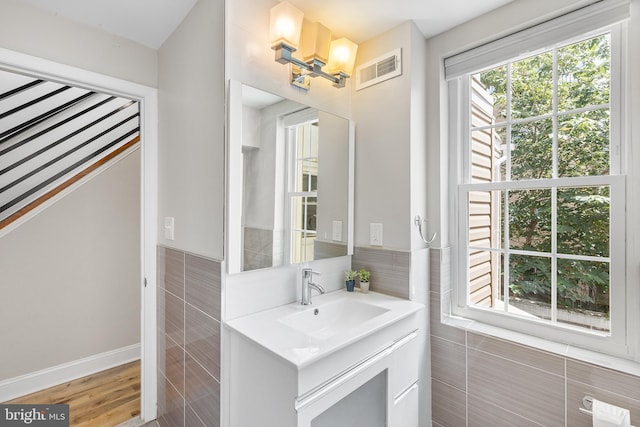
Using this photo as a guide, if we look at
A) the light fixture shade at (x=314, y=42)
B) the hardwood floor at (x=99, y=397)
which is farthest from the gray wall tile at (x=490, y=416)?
the hardwood floor at (x=99, y=397)

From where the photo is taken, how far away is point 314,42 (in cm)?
156

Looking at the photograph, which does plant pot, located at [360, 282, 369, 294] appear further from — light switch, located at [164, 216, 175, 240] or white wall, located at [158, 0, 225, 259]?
light switch, located at [164, 216, 175, 240]

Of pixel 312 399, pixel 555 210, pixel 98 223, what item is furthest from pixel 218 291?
pixel 98 223

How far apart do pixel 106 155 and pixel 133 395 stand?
1.93 m

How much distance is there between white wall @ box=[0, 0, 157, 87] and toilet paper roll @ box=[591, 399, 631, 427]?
9.06ft

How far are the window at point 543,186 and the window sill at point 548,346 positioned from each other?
35 mm

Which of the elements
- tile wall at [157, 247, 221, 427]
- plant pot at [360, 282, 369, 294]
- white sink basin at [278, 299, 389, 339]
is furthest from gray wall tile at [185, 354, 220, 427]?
plant pot at [360, 282, 369, 294]

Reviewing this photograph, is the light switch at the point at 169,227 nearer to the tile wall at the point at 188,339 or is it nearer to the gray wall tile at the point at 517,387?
the tile wall at the point at 188,339

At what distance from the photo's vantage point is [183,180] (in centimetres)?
167

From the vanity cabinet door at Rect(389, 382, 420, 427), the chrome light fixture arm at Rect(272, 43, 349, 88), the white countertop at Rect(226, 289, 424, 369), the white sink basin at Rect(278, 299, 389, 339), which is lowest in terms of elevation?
the vanity cabinet door at Rect(389, 382, 420, 427)

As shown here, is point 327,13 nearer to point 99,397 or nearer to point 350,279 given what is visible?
point 350,279

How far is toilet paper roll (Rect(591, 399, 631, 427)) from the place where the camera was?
1.14 m

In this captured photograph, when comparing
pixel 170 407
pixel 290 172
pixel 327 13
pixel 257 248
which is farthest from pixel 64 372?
pixel 327 13

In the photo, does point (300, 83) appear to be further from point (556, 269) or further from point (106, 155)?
point (106, 155)
